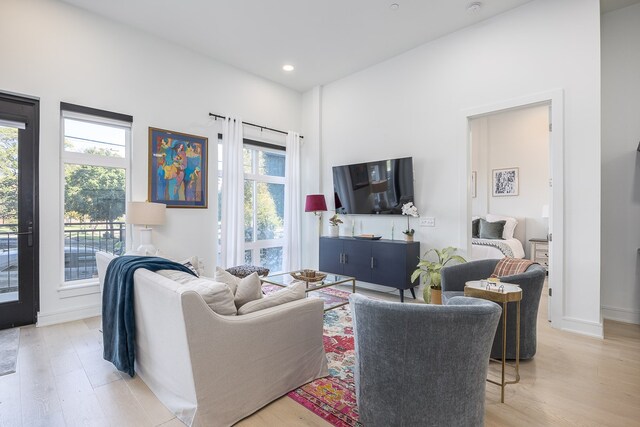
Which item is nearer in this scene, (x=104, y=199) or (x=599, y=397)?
(x=599, y=397)

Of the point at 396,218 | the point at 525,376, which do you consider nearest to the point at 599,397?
the point at 525,376

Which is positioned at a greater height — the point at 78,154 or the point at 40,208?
the point at 78,154

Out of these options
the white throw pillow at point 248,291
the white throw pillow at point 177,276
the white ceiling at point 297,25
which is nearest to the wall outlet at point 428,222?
the white ceiling at point 297,25

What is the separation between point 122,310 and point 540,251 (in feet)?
20.9

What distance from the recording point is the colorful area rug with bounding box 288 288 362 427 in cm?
188

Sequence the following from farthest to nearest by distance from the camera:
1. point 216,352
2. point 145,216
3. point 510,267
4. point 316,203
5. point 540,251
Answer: point 540,251 → point 316,203 → point 145,216 → point 510,267 → point 216,352

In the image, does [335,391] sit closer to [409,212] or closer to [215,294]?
[215,294]

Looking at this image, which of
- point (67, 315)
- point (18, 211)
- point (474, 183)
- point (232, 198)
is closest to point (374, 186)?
point (232, 198)

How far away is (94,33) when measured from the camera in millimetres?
3645

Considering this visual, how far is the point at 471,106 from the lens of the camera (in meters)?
3.92

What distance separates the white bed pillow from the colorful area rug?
4.67m

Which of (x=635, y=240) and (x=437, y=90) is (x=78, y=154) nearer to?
(x=437, y=90)

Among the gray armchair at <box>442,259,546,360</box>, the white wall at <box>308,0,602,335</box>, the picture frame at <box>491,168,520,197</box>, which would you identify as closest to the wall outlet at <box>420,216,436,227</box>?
the white wall at <box>308,0,602,335</box>

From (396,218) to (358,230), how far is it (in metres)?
0.69
